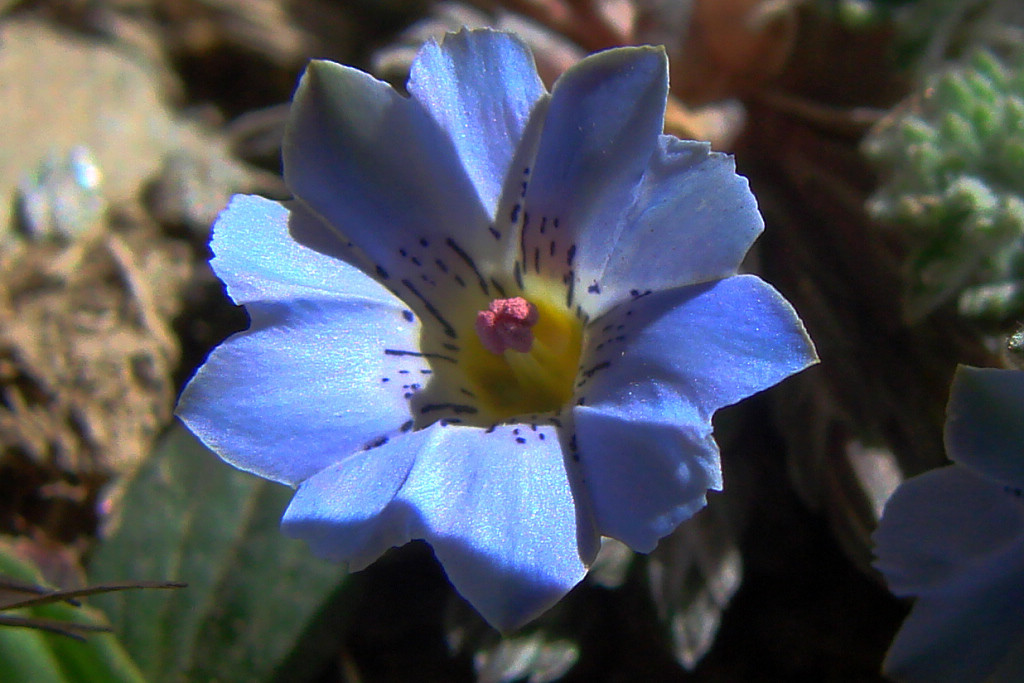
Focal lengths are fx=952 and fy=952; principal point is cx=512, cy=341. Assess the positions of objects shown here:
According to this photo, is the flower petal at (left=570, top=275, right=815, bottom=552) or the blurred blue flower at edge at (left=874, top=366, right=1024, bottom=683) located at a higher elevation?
the flower petal at (left=570, top=275, right=815, bottom=552)

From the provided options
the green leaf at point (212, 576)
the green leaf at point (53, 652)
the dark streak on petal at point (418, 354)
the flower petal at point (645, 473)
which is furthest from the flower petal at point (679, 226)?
the green leaf at point (53, 652)

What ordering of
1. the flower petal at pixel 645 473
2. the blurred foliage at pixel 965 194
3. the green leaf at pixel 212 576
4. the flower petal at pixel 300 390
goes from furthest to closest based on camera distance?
the green leaf at pixel 212 576 → the blurred foliage at pixel 965 194 → the flower petal at pixel 300 390 → the flower petal at pixel 645 473

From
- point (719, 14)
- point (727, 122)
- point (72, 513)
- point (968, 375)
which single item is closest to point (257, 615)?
point (72, 513)

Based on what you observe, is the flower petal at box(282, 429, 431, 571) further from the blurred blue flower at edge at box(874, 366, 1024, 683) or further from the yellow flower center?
the blurred blue flower at edge at box(874, 366, 1024, 683)

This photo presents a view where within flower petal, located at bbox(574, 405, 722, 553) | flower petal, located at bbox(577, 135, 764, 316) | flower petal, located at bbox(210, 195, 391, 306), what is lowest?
flower petal, located at bbox(574, 405, 722, 553)

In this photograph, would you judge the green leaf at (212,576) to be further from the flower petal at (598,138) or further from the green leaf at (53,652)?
the flower petal at (598,138)

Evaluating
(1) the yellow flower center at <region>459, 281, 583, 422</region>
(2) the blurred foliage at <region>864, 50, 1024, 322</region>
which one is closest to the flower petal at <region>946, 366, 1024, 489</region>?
(2) the blurred foliage at <region>864, 50, 1024, 322</region>

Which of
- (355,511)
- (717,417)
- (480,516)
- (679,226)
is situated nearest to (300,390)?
(355,511)
